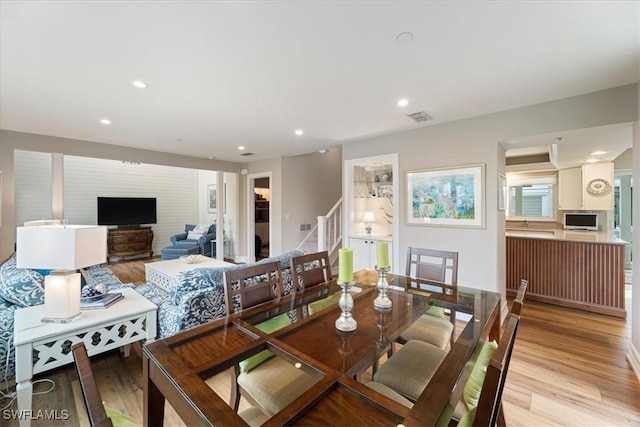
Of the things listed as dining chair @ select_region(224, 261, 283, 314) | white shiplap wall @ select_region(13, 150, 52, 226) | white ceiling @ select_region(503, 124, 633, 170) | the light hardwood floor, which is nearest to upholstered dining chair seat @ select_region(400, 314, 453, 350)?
the light hardwood floor

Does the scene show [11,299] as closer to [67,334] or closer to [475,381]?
[67,334]

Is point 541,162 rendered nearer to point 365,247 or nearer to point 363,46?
point 365,247

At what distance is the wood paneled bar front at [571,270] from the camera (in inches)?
132

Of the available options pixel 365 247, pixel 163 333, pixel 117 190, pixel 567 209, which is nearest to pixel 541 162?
pixel 567 209

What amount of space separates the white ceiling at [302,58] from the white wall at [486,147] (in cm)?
15

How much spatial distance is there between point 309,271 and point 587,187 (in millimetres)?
5507

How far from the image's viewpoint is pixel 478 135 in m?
3.24

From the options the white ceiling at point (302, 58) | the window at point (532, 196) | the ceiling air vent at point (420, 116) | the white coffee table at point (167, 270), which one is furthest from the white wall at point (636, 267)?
the white coffee table at point (167, 270)

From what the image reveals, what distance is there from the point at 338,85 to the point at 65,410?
323 centimetres

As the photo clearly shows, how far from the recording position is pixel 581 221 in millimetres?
4859

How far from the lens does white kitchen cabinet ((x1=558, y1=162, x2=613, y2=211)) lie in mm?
4539

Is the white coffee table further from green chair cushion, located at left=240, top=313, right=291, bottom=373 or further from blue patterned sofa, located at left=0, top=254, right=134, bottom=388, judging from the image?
green chair cushion, located at left=240, top=313, right=291, bottom=373

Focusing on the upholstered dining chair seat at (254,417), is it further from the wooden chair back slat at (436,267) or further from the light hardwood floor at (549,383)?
the wooden chair back slat at (436,267)

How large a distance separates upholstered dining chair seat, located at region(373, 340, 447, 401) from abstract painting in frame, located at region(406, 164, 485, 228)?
2.21m
